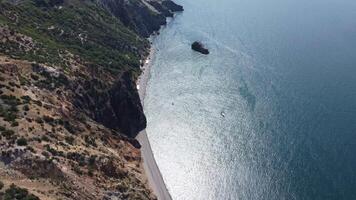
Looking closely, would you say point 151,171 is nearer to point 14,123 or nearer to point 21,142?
point 14,123

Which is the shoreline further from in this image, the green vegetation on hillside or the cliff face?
the green vegetation on hillside

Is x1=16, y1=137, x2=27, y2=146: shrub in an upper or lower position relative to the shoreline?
upper

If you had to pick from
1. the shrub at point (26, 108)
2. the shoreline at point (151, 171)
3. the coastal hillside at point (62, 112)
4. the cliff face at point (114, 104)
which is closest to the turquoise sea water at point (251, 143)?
the shoreline at point (151, 171)

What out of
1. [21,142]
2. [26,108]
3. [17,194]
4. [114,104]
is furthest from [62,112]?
[17,194]

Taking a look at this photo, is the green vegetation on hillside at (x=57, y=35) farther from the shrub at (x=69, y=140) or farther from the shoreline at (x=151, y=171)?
the shrub at (x=69, y=140)

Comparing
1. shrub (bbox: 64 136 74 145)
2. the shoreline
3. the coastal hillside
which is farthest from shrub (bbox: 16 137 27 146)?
the shoreline

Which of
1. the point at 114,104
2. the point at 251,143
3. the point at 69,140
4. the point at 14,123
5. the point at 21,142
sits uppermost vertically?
the point at 251,143

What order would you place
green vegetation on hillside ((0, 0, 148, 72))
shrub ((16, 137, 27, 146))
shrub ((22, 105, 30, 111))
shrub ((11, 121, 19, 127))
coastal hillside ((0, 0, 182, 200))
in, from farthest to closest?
green vegetation on hillside ((0, 0, 148, 72))
shrub ((22, 105, 30, 111))
shrub ((11, 121, 19, 127))
shrub ((16, 137, 27, 146))
coastal hillside ((0, 0, 182, 200))

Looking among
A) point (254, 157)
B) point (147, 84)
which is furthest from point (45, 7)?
point (254, 157)
